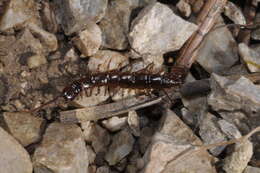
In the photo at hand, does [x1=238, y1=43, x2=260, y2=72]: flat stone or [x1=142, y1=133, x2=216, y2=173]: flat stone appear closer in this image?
[x1=142, y1=133, x2=216, y2=173]: flat stone

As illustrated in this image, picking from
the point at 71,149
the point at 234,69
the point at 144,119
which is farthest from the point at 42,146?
the point at 234,69

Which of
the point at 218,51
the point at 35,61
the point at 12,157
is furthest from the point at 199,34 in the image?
the point at 12,157

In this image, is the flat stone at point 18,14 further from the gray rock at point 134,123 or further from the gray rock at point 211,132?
the gray rock at point 211,132

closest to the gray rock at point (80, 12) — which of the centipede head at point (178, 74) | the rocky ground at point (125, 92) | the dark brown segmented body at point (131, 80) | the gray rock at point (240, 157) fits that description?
the rocky ground at point (125, 92)

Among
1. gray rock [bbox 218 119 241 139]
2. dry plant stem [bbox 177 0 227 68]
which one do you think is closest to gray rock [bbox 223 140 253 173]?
gray rock [bbox 218 119 241 139]

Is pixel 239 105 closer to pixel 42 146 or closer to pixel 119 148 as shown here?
pixel 119 148

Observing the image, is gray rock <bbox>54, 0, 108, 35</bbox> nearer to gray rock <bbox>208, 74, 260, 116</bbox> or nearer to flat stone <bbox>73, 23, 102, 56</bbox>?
flat stone <bbox>73, 23, 102, 56</bbox>
